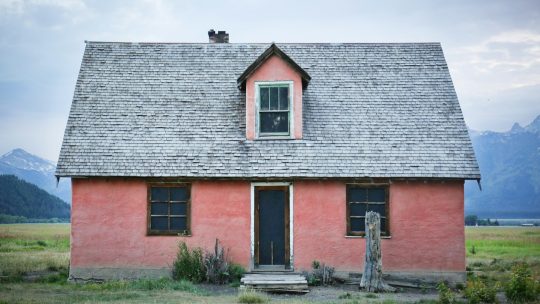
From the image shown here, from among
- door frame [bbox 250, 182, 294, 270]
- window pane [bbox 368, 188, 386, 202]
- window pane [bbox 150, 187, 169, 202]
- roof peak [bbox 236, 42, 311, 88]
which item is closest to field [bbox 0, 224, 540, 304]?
door frame [bbox 250, 182, 294, 270]

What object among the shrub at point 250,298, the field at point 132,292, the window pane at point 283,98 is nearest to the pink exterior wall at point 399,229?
the field at point 132,292

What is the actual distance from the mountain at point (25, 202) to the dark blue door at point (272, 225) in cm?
10850

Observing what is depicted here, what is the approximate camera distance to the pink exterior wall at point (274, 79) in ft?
63.3

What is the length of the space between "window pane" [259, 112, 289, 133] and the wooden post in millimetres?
4286

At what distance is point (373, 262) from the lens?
55.1ft

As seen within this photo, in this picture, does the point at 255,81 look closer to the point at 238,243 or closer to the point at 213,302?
the point at 238,243

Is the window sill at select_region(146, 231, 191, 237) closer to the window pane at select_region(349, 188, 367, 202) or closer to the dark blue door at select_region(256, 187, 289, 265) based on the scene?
the dark blue door at select_region(256, 187, 289, 265)

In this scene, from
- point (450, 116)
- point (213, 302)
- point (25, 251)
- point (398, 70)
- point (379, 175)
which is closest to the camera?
point (213, 302)

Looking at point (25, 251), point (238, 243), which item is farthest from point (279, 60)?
point (25, 251)

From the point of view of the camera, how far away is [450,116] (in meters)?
20.0

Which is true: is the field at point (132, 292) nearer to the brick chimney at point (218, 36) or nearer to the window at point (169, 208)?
the window at point (169, 208)

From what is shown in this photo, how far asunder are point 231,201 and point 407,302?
6.25m

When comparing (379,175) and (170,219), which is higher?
(379,175)

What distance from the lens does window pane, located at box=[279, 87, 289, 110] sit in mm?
19422
